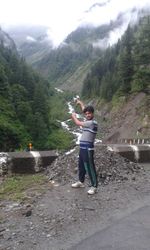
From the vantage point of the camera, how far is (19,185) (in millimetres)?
10336

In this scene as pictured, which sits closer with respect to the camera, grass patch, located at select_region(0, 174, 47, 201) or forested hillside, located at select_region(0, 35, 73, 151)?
grass patch, located at select_region(0, 174, 47, 201)

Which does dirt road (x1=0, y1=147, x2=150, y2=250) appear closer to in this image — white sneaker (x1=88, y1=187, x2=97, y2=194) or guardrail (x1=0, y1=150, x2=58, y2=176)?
white sneaker (x1=88, y1=187, x2=97, y2=194)

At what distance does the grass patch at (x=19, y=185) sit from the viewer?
9.40 metres

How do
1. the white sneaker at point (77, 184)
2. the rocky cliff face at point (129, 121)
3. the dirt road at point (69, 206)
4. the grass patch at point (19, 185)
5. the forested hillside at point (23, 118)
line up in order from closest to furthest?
1. the dirt road at point (69, 206)
2. the grass patch at point (19, 185)
3. the white sneaker at point (77, 184)
4. the rocky cliff face at point (129, 121)
5. the forested hillside at point (23, 118)

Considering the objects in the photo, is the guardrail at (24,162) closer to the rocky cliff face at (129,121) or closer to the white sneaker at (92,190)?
the white sneaker at (92,190)

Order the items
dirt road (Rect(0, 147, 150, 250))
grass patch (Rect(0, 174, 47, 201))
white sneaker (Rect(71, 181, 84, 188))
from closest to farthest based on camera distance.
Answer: dirt road (Rect(0, 147, 150, 250))
grass patch (Rect(0, 174, 47, 201))
white sneaker (Rect(71, 181, 84, 188))

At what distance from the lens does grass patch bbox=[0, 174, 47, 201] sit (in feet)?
30.8

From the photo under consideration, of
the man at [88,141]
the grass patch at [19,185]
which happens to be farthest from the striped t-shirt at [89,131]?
the grass patch at [19,185]

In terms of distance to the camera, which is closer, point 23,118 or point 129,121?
Result: point 129,121

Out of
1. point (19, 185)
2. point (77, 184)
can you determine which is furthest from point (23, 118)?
point (77, 184)

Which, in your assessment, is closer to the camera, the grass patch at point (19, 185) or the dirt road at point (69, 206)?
the dirt road at point (69, 206)

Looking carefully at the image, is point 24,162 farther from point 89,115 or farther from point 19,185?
point 89,115

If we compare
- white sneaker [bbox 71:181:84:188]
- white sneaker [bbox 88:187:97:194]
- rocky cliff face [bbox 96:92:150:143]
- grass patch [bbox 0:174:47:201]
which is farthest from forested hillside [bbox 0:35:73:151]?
white sneaker [bbox 88:187:97:194]

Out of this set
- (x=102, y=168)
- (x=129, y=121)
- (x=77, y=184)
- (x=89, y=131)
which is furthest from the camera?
(x=129, y=121)
